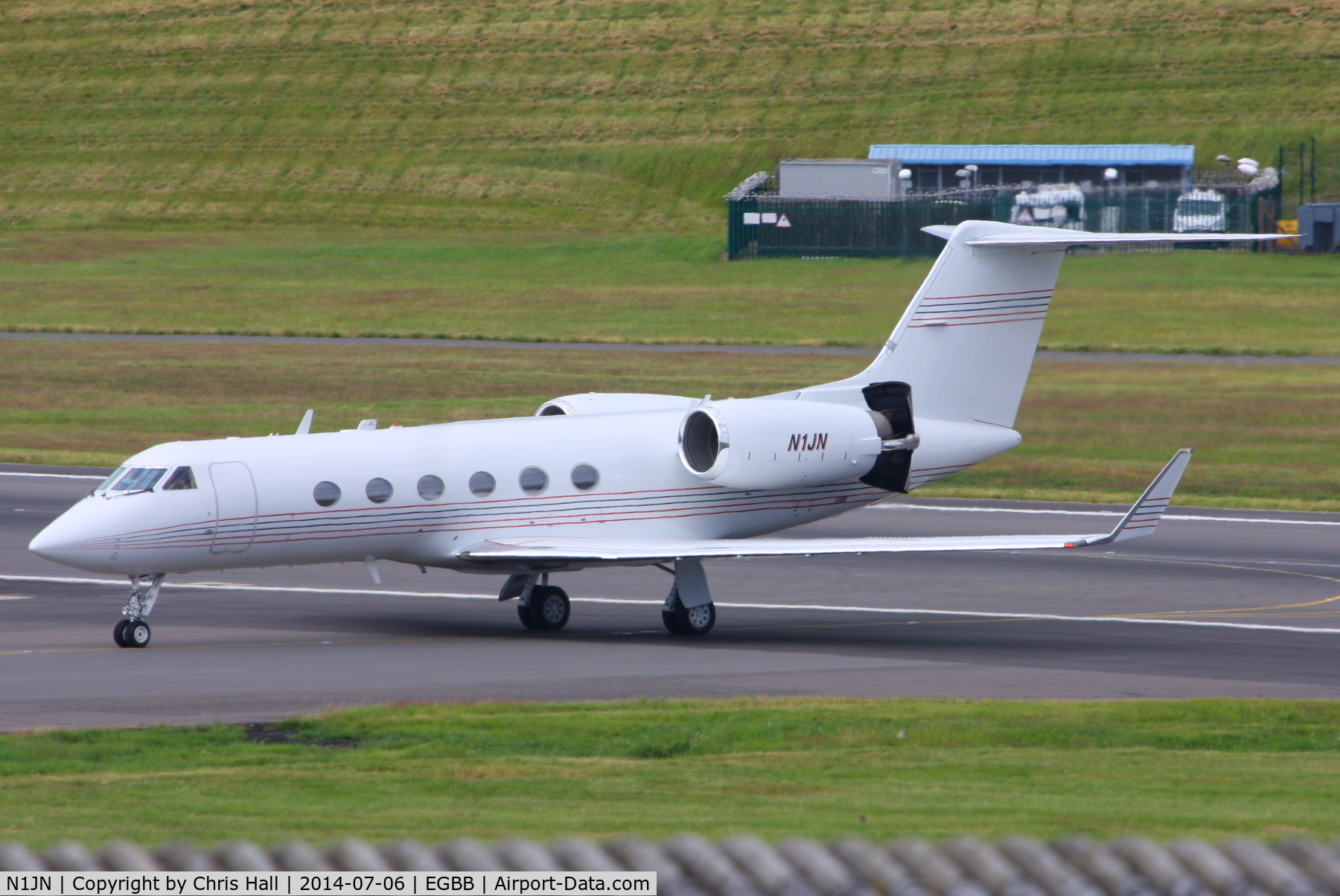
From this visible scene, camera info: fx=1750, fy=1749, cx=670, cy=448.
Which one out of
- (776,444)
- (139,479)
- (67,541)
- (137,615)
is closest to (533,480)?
(776,444)

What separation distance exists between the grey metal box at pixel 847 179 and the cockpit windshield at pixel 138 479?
68.9 metres

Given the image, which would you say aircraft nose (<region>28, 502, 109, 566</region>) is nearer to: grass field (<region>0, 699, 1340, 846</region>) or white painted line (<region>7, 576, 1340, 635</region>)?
grass field (<region>0, 699, 1340, 846</region>)

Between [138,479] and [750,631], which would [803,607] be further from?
[138,479]

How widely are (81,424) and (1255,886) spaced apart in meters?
46.8

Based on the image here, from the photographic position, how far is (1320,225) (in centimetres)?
7669

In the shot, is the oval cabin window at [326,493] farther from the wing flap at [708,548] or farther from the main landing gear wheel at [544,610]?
the main landing gear wheel at [544,610]

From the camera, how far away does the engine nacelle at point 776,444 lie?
26.2 m

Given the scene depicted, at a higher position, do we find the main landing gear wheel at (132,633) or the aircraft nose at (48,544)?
the aircraft nose at (48,544)

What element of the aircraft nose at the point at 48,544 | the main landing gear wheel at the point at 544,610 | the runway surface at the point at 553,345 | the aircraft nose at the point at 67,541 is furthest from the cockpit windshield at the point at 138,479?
the runway surface at the point at 553,345

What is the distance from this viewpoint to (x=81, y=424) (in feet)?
164

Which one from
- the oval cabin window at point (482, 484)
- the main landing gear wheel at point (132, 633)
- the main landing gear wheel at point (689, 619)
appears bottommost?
the main landing gear wheel at point (689, 619)

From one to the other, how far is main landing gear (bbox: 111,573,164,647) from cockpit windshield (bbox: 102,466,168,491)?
1.24 metres

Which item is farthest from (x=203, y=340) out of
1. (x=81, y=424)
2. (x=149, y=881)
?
(x=149, y=881)
